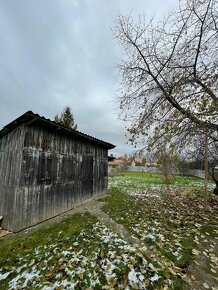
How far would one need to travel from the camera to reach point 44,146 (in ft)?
22.6

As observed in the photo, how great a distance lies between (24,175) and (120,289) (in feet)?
14.9

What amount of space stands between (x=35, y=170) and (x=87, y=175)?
3885 millimetres

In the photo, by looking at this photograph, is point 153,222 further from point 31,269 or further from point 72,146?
point 72,146

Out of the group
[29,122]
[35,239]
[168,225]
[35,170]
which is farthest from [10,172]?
[168,225]

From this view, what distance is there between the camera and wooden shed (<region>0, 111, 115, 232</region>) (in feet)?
19.6

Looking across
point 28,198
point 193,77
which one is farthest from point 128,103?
point 28,198

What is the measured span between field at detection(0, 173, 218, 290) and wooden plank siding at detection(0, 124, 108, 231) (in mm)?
975

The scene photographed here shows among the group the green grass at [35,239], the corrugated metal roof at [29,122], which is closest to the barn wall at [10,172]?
the corrugated metal roof at [29,122]

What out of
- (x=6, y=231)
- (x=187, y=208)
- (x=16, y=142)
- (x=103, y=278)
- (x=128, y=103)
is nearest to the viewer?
(x=103, y=278)

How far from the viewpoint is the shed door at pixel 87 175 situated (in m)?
9.59

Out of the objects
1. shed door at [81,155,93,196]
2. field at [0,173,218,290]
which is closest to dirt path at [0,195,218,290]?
field at [0,173,218,290]

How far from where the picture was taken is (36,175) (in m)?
6.50

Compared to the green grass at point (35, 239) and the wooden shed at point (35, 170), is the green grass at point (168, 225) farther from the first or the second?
the wooden shed at point (35, 170)

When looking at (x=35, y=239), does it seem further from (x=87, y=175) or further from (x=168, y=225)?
(x=87, y=175)
